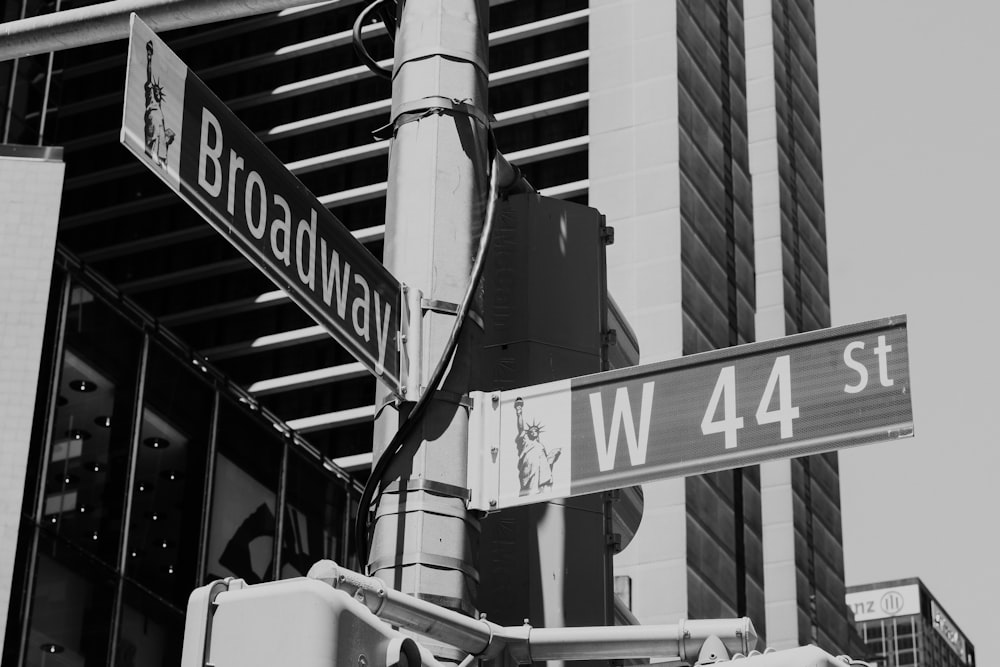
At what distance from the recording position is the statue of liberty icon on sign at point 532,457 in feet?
14.3

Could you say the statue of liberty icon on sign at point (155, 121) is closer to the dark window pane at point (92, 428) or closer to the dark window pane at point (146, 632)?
the dark window pane at point (92, 428)

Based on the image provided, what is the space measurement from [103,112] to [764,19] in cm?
3791

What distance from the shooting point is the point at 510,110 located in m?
81.2

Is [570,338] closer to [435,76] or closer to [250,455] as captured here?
[435,76]

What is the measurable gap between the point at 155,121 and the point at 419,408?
1006mm

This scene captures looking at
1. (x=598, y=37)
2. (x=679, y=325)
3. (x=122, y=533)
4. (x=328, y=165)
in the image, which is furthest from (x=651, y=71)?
(x=122, y=533)

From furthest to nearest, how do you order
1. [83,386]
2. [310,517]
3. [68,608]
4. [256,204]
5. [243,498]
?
[310,517] < [243,498] < [83,386] < [68,608] < [256,204]

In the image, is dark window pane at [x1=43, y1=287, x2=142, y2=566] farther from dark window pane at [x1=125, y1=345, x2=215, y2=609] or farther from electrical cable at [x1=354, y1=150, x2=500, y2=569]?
electrical cable at [x1=354, y1=150, x2=500, y2=569]

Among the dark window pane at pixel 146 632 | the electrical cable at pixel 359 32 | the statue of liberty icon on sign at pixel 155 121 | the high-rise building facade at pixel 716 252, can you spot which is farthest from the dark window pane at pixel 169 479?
the high-rise building facade at pixel 716 252

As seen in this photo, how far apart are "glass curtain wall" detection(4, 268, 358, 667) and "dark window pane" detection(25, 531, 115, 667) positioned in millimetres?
26

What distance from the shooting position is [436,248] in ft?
14.7

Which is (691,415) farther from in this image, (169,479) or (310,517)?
(310,517)

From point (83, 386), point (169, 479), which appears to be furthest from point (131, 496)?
point (83, 386)

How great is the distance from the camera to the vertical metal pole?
411cm
